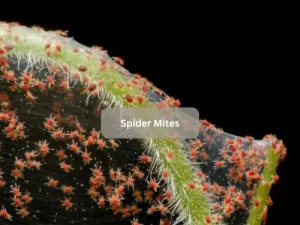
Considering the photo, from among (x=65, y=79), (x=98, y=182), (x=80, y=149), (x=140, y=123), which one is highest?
(x=65, y=79)

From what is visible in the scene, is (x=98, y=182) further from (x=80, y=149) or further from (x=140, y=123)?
(x=140, y=123)

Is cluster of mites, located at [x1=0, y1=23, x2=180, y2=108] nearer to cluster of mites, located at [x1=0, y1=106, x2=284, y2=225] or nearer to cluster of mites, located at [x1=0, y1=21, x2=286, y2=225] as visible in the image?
cluster of mites, located at [x1=0, y1=21, x2=286, y2=225]

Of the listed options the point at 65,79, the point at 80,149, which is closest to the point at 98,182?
the point at 80,149

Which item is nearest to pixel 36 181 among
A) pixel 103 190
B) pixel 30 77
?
pixel 103 190

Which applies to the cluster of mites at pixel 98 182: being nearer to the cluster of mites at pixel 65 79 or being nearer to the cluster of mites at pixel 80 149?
the cluster of mites at pixel 80 149

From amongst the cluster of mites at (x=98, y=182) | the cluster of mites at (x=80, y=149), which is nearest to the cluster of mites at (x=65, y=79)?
the cluster of mites at (x=80, y=149)

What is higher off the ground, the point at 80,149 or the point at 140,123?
the point at 140,123

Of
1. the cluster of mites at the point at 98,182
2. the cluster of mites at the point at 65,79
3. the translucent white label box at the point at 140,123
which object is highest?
the cluster of mites at the point at 65,79

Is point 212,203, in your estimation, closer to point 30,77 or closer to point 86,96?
point 86,96
